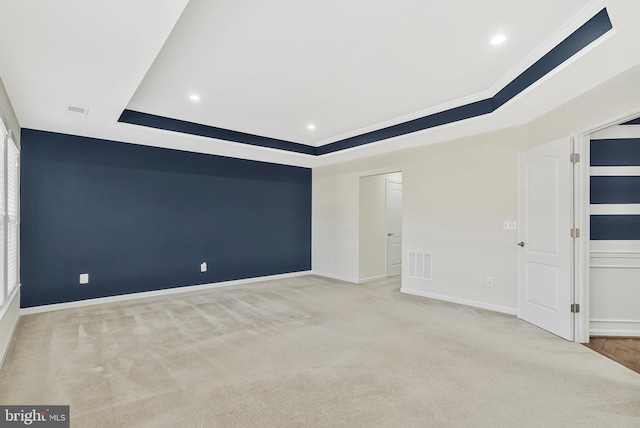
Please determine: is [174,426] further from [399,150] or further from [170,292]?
[399,150]

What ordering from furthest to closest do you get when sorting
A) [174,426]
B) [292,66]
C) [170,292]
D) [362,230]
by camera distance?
[362,230] < [170,292] < [292,66] < [174,426]

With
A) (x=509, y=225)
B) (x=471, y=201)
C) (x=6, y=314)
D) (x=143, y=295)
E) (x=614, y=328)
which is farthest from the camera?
(x=143, y=295)

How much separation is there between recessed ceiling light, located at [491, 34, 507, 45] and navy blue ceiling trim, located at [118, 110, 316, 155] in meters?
3.85

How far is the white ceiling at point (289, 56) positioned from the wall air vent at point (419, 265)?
2.02 metres

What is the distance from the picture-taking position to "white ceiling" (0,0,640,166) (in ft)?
6.99

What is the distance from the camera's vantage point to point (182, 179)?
5.58m

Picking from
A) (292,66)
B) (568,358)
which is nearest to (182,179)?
(292,66)

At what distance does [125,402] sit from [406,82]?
3.77 m

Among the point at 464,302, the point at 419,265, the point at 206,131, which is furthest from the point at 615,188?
the point at 206,131

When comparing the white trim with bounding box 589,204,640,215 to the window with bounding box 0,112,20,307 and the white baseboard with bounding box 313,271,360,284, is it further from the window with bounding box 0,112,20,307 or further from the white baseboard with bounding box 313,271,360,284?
the window with bounding box 0,112,20,307

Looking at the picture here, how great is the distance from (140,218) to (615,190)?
20.8 feet

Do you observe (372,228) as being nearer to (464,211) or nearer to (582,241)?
(464,211)

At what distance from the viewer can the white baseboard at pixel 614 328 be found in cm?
347

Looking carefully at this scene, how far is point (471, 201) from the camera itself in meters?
4.67
